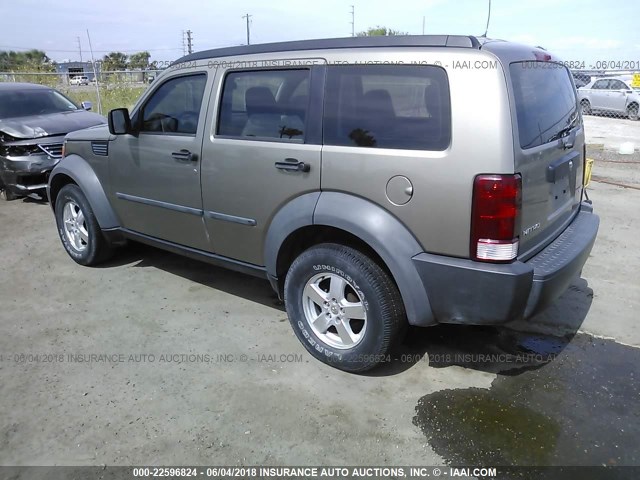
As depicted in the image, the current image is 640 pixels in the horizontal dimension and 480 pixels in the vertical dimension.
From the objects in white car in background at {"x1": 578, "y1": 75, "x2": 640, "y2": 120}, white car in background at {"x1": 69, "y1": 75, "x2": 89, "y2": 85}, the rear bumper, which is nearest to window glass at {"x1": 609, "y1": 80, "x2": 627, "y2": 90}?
white car in background at {"x1": 578, "y1": 75, "x2": 640, "y2": 120}

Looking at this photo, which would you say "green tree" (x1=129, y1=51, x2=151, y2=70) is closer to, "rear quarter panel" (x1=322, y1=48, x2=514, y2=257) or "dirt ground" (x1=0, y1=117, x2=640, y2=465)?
"dirt ground" (x1=0, y1=117, x2=640, y2=465)

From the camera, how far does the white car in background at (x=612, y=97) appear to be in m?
17.5

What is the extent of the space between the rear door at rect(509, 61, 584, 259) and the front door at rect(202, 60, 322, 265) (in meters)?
1.15

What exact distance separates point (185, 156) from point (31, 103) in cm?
605

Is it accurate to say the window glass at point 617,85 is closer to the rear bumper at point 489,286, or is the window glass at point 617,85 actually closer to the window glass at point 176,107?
the rear bumper at point 489,286

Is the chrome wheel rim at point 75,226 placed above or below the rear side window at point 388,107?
below

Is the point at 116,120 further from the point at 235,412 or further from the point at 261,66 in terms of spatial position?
the point at 235,412

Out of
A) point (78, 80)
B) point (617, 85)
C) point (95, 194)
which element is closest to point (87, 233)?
point (95, 194)

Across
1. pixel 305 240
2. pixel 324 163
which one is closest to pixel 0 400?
pixel 305 240

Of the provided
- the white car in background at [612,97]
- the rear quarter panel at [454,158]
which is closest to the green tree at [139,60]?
the white car in background at [612,97]

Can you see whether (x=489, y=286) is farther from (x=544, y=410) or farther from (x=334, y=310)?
(x=334, y=310)

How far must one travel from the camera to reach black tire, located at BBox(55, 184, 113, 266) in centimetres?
471

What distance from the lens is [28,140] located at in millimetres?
7289

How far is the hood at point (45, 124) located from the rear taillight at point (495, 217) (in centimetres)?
700
